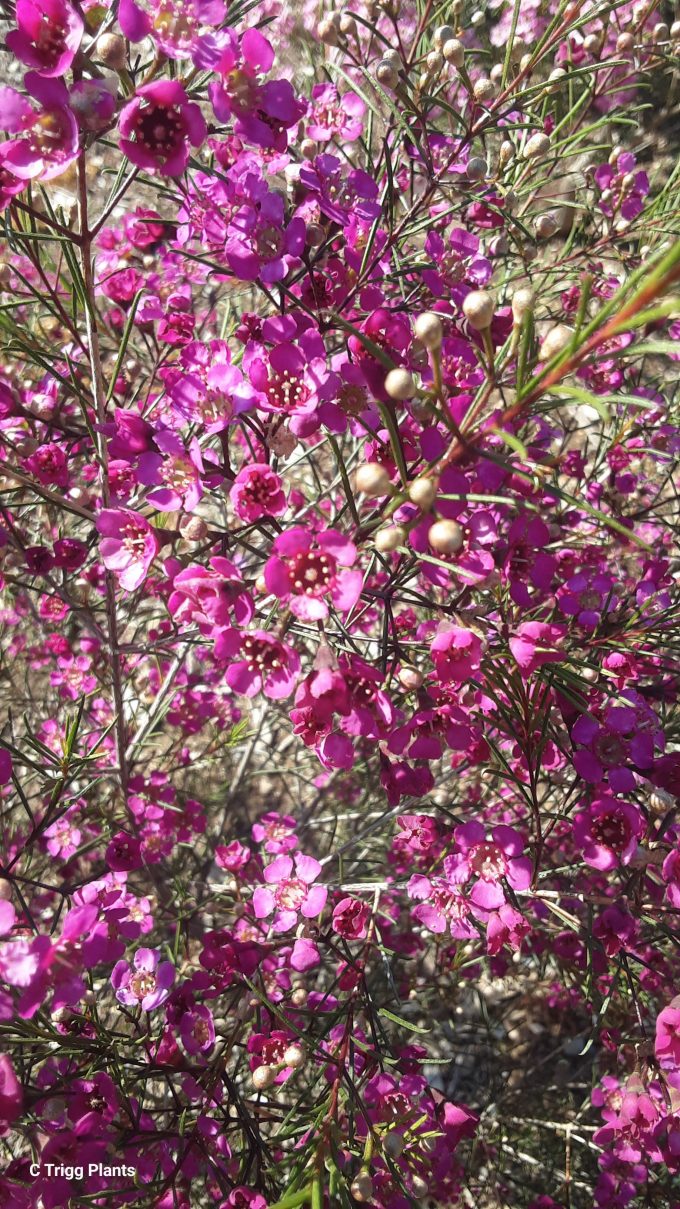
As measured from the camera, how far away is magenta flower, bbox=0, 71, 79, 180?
967 mm

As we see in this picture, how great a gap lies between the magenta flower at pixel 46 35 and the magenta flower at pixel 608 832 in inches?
58.5

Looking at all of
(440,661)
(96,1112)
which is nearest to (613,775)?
(440,661)

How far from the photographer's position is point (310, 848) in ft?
11.1

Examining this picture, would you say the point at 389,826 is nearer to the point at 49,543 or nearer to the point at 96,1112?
the point at 96,1112

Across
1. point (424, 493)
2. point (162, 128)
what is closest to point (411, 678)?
point (424, 493)

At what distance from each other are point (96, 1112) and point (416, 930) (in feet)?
5.11

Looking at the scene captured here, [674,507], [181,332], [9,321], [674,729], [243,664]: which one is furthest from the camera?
[674,507]

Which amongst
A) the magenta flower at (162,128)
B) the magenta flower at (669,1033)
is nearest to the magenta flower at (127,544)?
the magenta flower at (162,128)

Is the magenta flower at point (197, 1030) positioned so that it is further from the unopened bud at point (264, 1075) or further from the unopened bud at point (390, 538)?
the unopened bud at point (390, 538)

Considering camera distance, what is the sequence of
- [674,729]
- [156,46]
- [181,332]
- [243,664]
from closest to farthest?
[156,46] → [243,664] → [181,332] → [674,729]

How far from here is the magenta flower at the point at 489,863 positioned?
4.47 feet

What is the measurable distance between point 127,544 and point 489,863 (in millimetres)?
941

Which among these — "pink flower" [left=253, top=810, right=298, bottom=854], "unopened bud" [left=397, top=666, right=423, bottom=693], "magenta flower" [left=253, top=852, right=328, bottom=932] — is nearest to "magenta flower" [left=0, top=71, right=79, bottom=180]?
"unopened bud" [left=397, top=666, right=423, bottom=693]

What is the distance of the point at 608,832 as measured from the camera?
1401 millimetres
